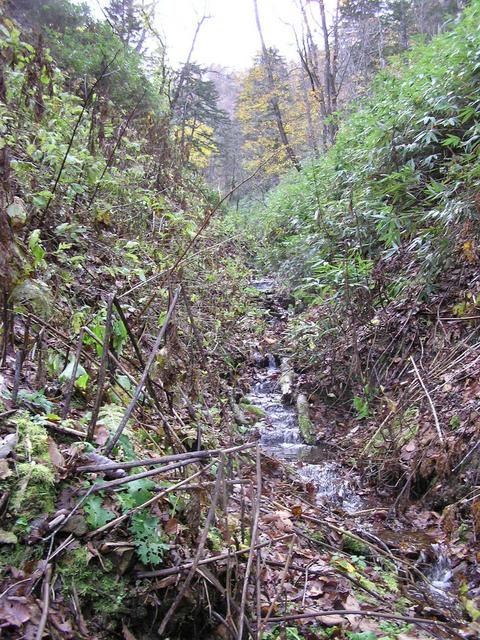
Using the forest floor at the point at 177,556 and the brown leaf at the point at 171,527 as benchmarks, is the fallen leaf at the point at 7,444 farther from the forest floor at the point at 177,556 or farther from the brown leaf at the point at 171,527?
the brown leaf at the point at 171,527

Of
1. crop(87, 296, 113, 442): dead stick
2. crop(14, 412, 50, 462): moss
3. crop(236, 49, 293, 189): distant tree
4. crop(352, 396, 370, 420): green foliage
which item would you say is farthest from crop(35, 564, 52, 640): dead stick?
crop(236, 49, 293, 189): distant tree

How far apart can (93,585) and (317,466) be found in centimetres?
382

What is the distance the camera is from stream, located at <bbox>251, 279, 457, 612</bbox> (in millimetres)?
3289

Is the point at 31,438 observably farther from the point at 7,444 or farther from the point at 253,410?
the point at 253,410

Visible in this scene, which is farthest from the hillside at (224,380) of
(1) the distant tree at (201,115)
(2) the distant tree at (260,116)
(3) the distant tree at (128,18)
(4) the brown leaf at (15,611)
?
(2) the distant tree at (260,116)

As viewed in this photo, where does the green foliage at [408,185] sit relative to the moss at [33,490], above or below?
above

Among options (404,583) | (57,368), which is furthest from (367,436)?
(57,368)

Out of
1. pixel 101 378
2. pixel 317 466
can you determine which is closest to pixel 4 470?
pixel 101 378

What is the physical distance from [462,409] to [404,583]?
1582 mm

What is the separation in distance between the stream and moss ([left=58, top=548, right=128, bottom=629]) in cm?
155

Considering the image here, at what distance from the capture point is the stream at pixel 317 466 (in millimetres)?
3289

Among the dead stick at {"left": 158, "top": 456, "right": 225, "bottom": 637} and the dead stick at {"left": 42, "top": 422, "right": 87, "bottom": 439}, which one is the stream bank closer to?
the dead stick at {"left": 158, "top": 456, "right": 225, "bottom": 637}

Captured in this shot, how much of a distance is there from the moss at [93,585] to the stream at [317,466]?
1555mm

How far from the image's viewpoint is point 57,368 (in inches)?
109
